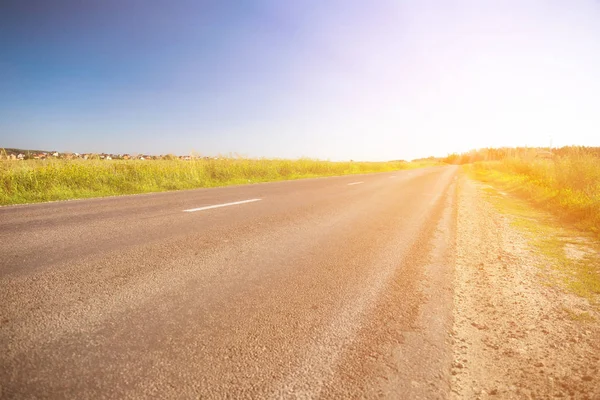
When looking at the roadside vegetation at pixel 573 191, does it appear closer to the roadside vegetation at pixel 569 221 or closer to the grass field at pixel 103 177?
the roadside vegetation at pixel 569 221

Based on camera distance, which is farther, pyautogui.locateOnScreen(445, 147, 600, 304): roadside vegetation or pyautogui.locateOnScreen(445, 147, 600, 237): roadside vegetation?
pyautogui.locateOnScreen(445, 147, 600, 237): roadside vegetation

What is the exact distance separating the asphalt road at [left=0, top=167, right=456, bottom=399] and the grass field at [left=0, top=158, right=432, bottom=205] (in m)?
4.83

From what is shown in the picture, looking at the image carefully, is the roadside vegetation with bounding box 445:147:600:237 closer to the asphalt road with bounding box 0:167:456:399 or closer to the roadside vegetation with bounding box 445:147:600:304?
the roadside vegetation with bounding box 445:147:600:304

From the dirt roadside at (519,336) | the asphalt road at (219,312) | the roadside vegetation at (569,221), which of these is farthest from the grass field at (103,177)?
the roadside vegetation at (569,221)

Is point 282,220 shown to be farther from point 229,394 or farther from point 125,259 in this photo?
point 229,394

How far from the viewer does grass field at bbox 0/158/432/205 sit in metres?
7.99

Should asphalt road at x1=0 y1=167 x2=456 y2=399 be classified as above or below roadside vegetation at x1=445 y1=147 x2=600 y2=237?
below

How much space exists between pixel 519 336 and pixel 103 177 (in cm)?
1198

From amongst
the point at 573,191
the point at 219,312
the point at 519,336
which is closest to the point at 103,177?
the point at 219,312

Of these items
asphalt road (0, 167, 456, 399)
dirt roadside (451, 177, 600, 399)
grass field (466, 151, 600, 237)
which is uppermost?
grass field (466, 151, 600, 237)

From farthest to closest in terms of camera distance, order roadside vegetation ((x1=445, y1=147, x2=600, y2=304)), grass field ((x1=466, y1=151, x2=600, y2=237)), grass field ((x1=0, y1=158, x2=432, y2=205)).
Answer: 1. grass field ((x1=0, y1=158, x2=432, y2=205))
2. grass field ((x1=466, y1=151, x2=600, y2=237))
3. roadside vegetation ((x1=445, y1=147, x2=600, y2=304))

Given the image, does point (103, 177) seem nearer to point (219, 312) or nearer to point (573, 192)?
point (219, 312)

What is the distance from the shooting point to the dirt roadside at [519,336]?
1.50 m

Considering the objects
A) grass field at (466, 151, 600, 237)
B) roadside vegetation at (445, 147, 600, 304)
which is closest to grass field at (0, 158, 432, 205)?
roadside vegetation at (445, 147, 600, 304)
